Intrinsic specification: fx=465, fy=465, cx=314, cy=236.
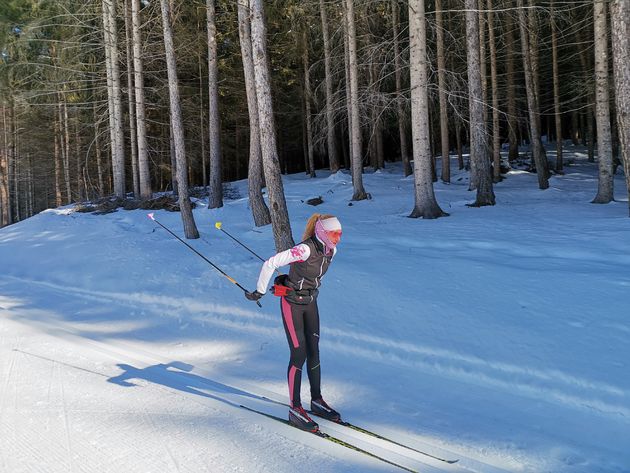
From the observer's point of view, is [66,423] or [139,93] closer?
[66,423]

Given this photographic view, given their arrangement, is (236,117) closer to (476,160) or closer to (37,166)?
(476,160)

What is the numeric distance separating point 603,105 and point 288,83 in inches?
696

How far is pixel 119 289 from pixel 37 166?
33417mm

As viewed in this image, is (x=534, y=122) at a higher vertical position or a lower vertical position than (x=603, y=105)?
higher

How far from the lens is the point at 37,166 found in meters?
36.6

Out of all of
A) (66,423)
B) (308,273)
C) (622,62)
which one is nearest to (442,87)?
(622,62)

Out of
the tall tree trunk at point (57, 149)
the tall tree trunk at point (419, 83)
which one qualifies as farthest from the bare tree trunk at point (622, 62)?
the tall tree trunk at point (57, 149)

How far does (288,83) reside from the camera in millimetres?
26906

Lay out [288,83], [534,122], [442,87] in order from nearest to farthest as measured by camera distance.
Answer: [442,87] → [534,122] → [288,83]

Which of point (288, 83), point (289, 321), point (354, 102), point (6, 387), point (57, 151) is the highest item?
point (288, 83)

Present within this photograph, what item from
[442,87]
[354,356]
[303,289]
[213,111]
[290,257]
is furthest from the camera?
[442,87]

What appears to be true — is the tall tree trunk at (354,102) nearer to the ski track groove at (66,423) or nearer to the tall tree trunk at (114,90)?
the tall tree trunk at (114,90)

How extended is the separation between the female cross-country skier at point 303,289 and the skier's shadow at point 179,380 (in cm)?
80

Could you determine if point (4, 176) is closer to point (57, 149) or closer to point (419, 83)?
point (57, 149)
